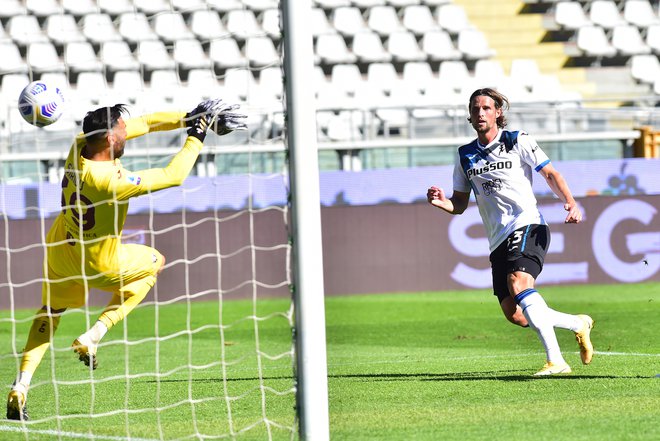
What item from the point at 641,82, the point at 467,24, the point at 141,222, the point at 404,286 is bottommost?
the point at 404,286

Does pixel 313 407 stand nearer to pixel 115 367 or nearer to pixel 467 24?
pixel 115 367

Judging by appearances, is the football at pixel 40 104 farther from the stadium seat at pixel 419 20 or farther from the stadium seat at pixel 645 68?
the stadium seat at pixel 645 68

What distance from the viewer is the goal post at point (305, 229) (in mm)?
4891

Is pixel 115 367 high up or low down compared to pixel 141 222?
down

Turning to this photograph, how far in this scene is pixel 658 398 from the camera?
20.3ft

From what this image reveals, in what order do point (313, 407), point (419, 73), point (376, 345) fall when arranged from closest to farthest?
point (313, 407) → point (376, 345) → point (419, 73)

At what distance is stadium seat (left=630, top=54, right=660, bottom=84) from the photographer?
24.5 m

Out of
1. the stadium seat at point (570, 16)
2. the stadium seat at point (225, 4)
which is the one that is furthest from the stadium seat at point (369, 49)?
the stadium seat at point (570, 16)

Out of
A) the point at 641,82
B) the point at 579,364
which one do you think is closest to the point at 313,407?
the point at 579,364

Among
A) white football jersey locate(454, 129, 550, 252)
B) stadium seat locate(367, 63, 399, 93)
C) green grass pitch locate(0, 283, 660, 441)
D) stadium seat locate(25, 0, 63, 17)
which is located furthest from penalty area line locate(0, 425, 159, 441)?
stadium seat locate(367, 63, 399, 93)

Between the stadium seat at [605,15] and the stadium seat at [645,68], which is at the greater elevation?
the stadium seat at [605,15]

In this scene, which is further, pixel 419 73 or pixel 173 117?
pixel 419 73

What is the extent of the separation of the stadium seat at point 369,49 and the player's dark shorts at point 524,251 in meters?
17.0

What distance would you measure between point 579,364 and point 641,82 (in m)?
17.9
